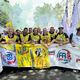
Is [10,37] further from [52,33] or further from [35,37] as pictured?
[52,33]

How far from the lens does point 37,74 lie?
1048 centimetres

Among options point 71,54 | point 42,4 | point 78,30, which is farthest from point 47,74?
point 42,4

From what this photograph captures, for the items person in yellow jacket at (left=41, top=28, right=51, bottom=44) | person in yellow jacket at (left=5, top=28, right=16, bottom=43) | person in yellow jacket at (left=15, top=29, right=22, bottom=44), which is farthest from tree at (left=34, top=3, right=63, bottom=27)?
person in yellow jacket at (left=5, top=28, right=16, bottom=43)

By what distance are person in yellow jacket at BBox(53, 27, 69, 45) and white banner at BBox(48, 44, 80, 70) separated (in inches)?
6.2

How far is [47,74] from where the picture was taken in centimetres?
1041

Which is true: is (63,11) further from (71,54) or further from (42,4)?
(71,54)

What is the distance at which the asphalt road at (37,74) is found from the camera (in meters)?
9.97

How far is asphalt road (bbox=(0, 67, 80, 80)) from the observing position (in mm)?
9969

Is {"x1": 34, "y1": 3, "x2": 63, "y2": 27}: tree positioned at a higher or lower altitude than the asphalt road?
higher

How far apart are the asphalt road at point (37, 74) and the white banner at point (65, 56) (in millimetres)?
259

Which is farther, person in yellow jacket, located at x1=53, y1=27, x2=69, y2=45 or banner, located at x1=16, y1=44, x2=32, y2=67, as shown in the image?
banner, located at x1=16, y1=44, x2=32, y2=67

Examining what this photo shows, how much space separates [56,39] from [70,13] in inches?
48.1

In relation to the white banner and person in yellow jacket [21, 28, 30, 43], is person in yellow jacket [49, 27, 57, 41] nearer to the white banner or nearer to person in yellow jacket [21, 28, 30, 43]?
the white banner

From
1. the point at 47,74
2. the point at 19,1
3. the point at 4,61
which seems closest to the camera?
the point at 47,74
